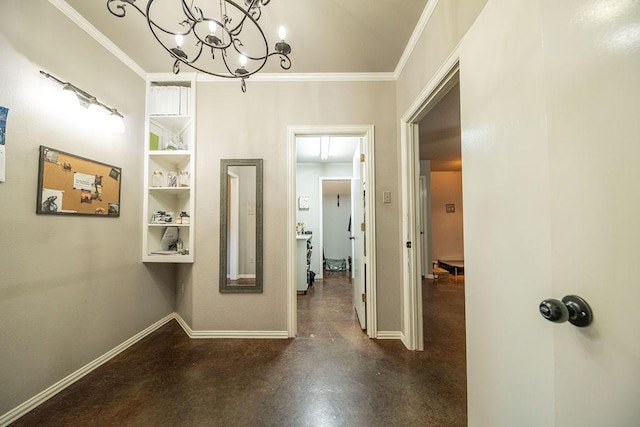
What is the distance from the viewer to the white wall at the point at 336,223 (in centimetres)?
554

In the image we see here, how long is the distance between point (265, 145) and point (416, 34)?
5.11 ft

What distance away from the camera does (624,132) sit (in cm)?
45

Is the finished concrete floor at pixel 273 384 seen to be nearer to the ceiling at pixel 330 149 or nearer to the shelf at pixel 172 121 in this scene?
the shelf at pixel 172 121

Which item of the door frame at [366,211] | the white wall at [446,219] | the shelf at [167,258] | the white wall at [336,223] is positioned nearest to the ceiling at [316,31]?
the door frame at [366,211]

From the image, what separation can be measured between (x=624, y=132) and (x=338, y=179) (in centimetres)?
424

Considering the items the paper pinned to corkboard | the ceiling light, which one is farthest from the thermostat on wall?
the paper pinned to corkboard

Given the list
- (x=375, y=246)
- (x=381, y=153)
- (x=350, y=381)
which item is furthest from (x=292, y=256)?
(x=381, y=153)

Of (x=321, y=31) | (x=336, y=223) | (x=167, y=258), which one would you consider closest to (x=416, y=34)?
(x=321, y=31)

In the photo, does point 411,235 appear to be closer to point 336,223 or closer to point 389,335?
point 389,335

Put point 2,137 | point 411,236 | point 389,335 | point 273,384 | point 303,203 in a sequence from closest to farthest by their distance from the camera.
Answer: point 2,137
point 273,384
point 411,236
point 389,335
point 303,203

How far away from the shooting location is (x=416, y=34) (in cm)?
171

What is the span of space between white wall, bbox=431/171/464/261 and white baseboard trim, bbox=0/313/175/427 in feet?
18.2

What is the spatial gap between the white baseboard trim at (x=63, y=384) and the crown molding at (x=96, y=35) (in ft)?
8.24

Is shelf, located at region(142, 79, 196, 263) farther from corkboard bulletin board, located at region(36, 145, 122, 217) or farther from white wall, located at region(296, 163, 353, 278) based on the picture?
white wall, located at region(296, 163, 353, 278)
